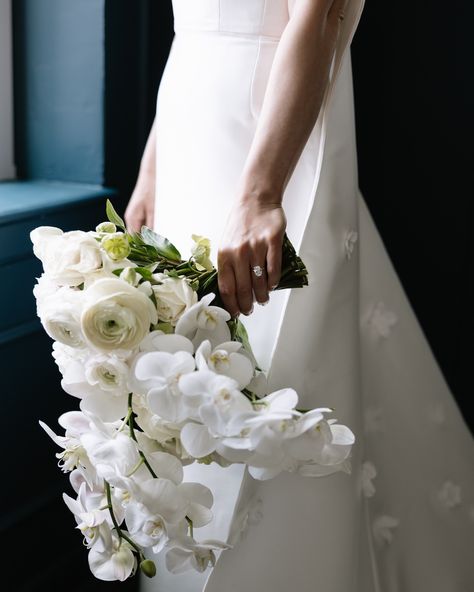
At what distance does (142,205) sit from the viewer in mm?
1634

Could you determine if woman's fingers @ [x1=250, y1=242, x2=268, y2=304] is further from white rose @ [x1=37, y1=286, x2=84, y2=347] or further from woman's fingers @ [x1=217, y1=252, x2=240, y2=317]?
white rose @ [x1=37, y1=286, x2=84, y2=347]

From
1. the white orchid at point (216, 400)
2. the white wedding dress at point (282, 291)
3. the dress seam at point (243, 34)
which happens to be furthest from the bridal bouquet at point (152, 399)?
the dress seam at point (243, 34)

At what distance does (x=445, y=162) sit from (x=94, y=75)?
90cm

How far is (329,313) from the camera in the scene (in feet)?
4.13

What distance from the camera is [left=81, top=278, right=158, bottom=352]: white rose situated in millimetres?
825

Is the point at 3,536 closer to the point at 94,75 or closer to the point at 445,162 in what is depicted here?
the point at 94,75

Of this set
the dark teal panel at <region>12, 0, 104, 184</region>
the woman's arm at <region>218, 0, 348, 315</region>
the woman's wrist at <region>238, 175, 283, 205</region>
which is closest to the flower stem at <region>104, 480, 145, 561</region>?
the woman's arm at <region>218, 0, 348, 315</region>

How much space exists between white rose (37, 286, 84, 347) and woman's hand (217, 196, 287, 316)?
0.67ft

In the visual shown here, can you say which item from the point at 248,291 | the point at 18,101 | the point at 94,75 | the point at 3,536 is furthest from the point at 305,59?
the point at 3,536

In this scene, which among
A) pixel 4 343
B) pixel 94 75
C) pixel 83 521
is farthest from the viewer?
pixel 94 75

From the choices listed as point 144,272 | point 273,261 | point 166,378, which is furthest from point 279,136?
point 166,378

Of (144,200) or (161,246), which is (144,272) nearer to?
(161,246)

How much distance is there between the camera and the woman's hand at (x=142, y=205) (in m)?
1.63

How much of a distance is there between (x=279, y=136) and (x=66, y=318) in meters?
0.41
